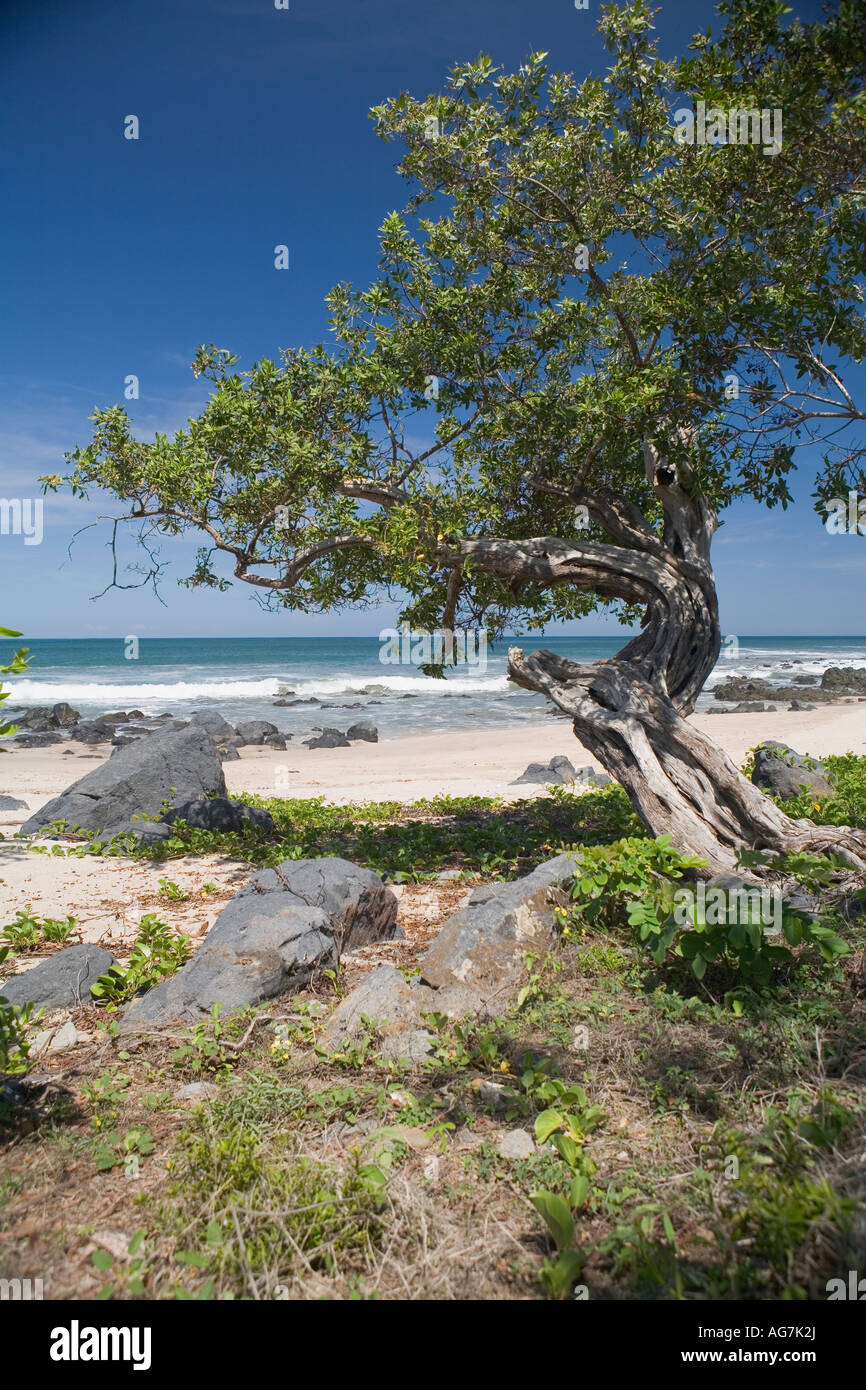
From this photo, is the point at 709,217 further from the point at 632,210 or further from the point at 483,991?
the point at 483,991

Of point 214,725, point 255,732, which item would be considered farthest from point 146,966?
point 255,732

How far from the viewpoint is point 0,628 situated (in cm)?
318

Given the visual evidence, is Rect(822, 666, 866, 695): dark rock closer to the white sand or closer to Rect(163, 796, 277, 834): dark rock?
the white sand

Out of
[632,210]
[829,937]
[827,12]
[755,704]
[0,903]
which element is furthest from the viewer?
[755,704]

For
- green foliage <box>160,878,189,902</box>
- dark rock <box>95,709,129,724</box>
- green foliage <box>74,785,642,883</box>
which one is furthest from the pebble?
dark rock <box>95,709,129,724</box>

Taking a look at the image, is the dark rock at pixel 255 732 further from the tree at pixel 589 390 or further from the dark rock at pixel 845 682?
the dark rock at pixel 845 682

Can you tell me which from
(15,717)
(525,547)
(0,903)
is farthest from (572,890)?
(15,717)

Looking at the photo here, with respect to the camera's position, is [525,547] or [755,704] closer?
[525,547]

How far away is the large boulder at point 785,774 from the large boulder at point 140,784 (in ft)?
29.2

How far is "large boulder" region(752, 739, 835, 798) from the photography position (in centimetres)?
1123

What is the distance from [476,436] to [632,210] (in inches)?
113

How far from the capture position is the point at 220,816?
36.8 feet

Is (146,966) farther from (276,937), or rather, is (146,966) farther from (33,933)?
(33,933)

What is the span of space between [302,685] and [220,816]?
41448 mm
